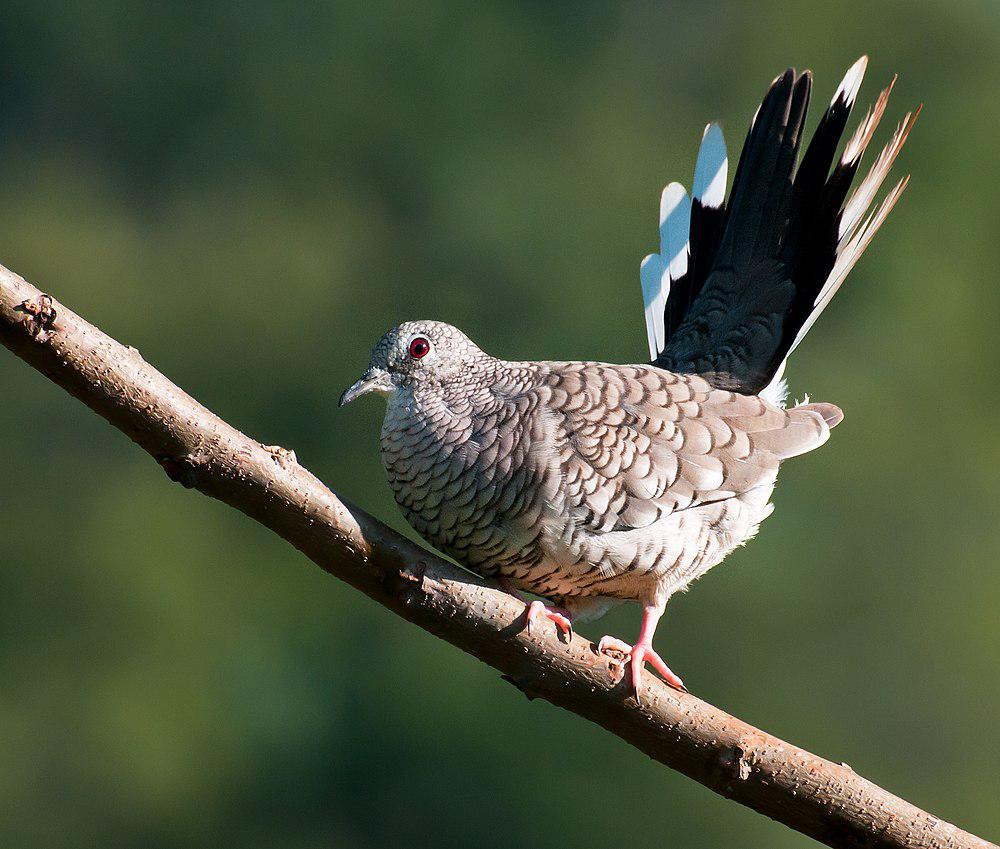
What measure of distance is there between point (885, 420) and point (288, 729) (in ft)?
20.3

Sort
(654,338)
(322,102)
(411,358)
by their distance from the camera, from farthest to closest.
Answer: (322,102), (654,338), (411,358)

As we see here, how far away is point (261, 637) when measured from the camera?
11766 mm

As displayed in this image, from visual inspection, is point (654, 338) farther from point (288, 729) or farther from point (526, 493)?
point (288, 729)

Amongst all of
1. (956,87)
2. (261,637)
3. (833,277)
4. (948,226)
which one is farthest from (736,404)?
(956,87)

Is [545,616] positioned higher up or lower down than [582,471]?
lower down

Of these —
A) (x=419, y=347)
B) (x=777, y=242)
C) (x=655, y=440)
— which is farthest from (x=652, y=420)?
(x=777, y=242)

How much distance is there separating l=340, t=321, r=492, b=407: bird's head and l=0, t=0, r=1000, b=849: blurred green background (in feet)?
19.8

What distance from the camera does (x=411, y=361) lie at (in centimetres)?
286

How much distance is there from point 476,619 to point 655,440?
730mm

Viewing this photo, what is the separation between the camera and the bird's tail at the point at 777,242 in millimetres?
3029

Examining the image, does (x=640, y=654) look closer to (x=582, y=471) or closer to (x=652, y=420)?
(x=582, y=471)

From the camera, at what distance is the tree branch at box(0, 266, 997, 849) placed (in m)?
2.05

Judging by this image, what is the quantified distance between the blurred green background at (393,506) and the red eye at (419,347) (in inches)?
238

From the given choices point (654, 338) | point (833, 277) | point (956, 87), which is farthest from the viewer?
point (956, 87)
